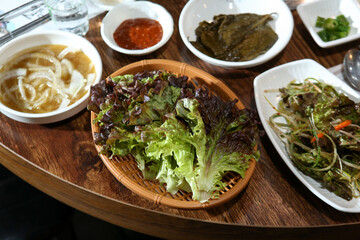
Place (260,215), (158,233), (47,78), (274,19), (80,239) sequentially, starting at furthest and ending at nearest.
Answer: (274,19), (80,239), (47,78), (158,233), (260,215)

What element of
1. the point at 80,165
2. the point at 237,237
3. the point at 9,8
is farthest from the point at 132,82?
the point at 9,8

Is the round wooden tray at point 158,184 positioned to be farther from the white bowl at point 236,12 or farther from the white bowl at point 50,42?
the white bowl at point 236,12

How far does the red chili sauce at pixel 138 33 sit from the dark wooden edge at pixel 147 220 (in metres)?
0.87

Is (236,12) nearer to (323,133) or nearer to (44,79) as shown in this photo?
(323,133)

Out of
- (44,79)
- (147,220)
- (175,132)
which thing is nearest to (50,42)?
(44,79)

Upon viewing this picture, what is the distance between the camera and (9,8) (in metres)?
2.26

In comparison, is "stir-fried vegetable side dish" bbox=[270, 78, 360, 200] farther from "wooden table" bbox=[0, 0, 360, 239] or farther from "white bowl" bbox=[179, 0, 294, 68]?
"white bowl" bbox=[179, 0, 294, 68]

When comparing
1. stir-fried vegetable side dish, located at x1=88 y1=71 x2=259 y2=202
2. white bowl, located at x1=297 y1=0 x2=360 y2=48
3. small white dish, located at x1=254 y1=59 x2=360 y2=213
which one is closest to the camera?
stir-fried vegetable side dish, located at x1=88 y1=71 x2=259 y2=202

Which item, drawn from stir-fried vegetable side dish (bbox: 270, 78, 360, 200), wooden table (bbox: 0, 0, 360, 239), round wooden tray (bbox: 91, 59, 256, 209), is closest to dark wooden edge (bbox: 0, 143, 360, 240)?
wooden table (bbox: 0, 0, 360, 239)

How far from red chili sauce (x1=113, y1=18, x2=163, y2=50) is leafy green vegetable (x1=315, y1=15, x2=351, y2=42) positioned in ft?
3.49

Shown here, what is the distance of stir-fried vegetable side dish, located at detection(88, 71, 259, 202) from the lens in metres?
1.44

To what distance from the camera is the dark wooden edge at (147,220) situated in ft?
5.19

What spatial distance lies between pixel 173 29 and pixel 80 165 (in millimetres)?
996

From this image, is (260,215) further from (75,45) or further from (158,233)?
(75,45)
